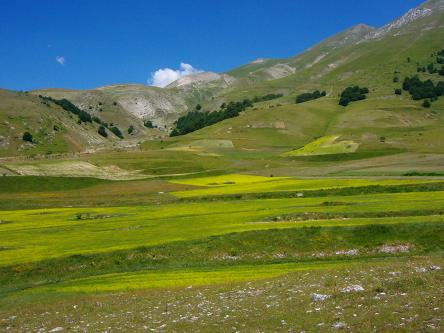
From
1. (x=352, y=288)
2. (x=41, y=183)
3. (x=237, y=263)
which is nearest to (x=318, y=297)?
(x=352, y=288)

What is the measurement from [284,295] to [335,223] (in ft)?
82.2

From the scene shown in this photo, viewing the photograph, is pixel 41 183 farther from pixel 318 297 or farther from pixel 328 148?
pixel 318 297

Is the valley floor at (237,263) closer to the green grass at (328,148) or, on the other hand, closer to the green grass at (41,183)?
the green grass at (41,183)

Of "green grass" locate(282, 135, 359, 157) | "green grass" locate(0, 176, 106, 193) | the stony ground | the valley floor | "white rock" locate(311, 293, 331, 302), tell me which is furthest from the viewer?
"green grass" locate(282, 135, 359, 157)

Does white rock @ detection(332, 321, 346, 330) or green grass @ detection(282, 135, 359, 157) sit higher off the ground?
green grass @ detection(282, 135, 359, 157)

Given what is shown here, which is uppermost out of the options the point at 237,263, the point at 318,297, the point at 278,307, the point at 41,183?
the point at 41,183

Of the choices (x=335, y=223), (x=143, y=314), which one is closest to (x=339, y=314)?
(x=143, y=314)

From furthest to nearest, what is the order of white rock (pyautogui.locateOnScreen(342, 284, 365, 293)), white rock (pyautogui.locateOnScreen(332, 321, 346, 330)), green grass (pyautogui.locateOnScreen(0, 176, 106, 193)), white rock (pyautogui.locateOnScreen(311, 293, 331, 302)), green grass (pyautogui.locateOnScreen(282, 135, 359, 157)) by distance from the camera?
green grass (pyautogui.locateOnScreen(282, 135, 359, 157)) < green grass (pyautogui.locateOnScreen(0, 176, 106, 193)) < white rock (pyautogui.locateOnScreen(342, 284, 365, 293)) < white rock (pyautogui.locateOnScreen(311, 293, 331, 302)) < white rock (pyautogui.locateOnScreen(332, 321, 346, 330))

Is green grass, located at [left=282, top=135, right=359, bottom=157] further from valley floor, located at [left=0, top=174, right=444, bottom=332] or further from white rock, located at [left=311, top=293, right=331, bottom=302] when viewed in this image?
white rock, located at [left=311, top=293, right=331, bottom=302]

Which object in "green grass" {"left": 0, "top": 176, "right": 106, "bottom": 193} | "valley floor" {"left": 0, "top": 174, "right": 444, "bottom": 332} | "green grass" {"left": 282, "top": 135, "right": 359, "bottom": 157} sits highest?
"green grass" {"left": 0, "top": 176, "right": 106, "bottom": 193}

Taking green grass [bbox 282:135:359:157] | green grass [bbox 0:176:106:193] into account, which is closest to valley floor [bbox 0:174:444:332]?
green grass [bbox 0:176:106:193]

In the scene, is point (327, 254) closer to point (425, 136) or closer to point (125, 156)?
point (125, 156)

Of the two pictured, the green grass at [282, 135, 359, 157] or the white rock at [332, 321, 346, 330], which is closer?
the white rock at [332, 321, 346, 330]

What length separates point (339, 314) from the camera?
19.0m
